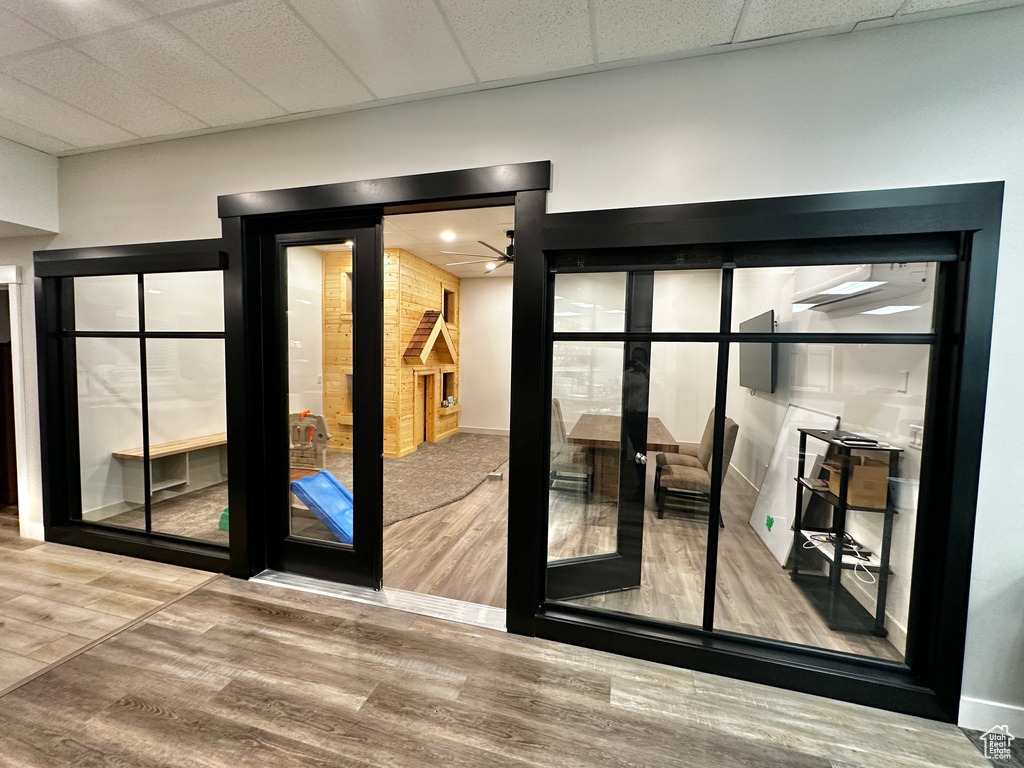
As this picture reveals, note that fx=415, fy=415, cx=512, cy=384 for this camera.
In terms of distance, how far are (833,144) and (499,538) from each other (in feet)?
10.7

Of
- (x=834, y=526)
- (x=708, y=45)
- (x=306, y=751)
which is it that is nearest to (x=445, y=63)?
(x=708, y=45)

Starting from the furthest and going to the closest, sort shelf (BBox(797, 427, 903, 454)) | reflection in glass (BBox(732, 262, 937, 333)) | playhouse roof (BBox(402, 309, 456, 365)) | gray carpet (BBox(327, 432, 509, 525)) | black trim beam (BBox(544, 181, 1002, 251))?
playhouse roof (BBox(402, 309, 456, 365)) → gray carpet (BBox(327, 432, 509, 525)) → shelf (BBox(797, 427, 903, 454)) → reflection in glass (BBox(732, 262, 937, 333)) → black trim beam (BBox(544, 181, 1002, 251))

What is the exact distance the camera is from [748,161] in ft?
6.22

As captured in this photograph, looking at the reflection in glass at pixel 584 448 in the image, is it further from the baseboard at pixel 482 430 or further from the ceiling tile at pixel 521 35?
the baseboard at pixel 482 430

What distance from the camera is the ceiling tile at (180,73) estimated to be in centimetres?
185

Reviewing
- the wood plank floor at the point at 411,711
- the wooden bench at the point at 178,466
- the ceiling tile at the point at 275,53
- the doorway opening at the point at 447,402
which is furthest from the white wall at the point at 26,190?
the wood plank floor at the point at 411,711

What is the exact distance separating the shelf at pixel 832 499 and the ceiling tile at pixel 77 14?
3768 millimetres

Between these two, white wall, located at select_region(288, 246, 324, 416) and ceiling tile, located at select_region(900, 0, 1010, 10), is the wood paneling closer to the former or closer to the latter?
white wall, located at select_region(288, 246, 324, 416)

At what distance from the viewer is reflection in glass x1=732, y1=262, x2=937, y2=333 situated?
182cm

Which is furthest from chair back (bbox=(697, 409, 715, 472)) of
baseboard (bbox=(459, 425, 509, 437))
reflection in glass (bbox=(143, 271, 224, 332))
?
baseboard (bbox=(459, 425, 509, 437))

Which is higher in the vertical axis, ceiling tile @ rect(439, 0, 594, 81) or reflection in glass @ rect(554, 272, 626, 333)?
ceiling tile @ rect(439, 0, 594, 81)

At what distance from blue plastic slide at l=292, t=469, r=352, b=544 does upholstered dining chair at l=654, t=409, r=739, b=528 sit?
2.00m

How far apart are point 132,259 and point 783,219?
3904 millimetres

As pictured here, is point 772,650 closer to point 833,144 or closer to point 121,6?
point 833,144
